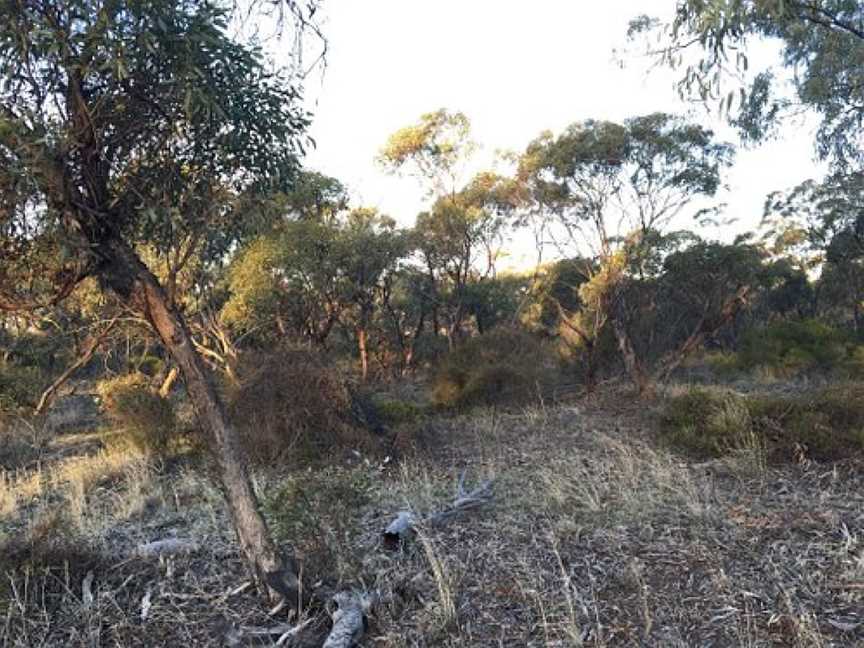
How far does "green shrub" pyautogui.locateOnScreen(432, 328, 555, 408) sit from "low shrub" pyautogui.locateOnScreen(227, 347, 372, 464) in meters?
4.88

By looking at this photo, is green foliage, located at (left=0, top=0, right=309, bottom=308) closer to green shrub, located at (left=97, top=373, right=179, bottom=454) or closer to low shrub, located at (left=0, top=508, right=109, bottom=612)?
low shrub, located at (left=0, top=508, right=109, bottom=612)

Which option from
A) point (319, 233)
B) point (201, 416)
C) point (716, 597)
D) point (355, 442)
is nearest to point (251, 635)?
point (201, 416)

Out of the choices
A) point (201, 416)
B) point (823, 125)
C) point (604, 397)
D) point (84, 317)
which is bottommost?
point (604, 397)

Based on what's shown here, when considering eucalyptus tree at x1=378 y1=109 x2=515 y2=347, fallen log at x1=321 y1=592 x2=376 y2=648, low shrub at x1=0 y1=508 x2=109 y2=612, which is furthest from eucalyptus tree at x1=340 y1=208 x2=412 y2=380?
fallen log at x1=321 y1=592 x2=376 y2=648

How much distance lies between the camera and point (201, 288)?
44.9 ft

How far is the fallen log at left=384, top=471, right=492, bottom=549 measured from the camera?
493 cm

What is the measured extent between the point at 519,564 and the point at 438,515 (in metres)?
1.11

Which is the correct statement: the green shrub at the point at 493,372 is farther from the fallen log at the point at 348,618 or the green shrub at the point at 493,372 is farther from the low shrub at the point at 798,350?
the fallen log at the point at 348,618

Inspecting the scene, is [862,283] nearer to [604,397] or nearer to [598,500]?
[604,397]

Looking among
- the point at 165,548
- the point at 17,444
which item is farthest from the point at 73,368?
the point at 17,444

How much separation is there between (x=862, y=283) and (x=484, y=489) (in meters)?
25.5

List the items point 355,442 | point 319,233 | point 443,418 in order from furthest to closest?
point 319,233, point 443,418, point 355,442

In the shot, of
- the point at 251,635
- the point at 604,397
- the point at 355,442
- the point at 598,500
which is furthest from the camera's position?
the point at 604,397

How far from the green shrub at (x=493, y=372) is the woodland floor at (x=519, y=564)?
290 inches
